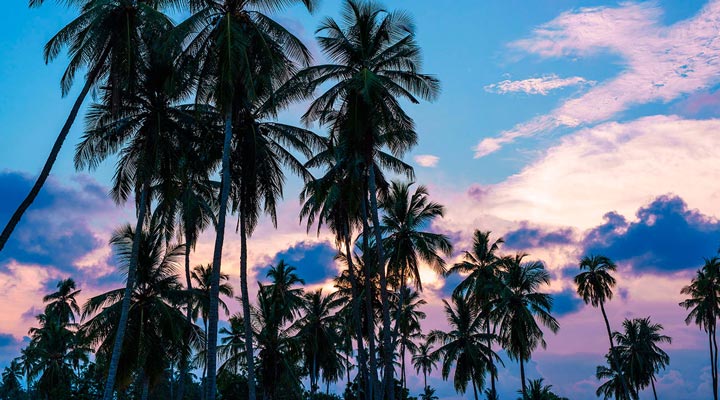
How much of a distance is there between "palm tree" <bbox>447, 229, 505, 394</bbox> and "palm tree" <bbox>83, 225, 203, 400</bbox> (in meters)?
27.2

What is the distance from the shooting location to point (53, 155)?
75.7ft

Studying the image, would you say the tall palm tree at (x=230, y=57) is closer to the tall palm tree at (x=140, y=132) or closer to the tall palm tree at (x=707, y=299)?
the tall palm tree at (x=140, y=132)

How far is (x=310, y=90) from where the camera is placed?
3147 cm

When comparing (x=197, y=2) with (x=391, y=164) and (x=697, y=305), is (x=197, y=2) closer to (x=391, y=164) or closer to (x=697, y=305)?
(x=391, y=164)

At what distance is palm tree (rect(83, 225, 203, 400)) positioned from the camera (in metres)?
33.5

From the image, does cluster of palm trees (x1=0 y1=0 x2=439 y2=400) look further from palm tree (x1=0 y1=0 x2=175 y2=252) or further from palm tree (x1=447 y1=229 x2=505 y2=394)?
palm tree (x1=447 y1=229 x2=505 y2=394)

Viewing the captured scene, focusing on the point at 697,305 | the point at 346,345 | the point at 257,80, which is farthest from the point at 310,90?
the point at 697,305

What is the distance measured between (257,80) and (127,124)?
6344mm

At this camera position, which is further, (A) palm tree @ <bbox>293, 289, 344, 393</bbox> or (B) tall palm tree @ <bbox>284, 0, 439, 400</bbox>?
(A) palm tree @ <bbox>293, 289, 344, 393</bbox>

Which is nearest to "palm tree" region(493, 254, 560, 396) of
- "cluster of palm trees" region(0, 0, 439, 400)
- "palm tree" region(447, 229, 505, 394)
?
"palm tree" region(447, 229, 505, 394)

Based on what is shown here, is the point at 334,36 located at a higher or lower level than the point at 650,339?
higher

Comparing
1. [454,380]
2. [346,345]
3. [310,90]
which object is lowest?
[454,380]

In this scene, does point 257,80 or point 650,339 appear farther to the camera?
point 650,339

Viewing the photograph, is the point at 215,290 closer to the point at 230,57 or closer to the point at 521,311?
the point at 230,57
